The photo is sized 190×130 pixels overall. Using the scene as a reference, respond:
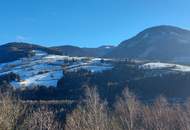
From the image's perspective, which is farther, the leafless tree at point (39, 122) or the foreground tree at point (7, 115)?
the leafless tree at point (39, 122)

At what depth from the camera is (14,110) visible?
186 feet

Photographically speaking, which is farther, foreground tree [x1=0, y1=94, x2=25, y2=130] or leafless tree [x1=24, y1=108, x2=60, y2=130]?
leafless tree [x1=24, y1=108, x2=60, y2=130]

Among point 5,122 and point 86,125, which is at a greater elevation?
point 5,122

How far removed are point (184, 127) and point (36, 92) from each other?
96.2 meters

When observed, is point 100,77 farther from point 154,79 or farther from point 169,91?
point 169,91

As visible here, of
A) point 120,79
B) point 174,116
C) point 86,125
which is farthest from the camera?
point 120,79

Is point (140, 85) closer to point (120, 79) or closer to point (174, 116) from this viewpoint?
point (120, 79)

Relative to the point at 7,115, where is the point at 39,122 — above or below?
below

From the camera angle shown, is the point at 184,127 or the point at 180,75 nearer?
the point at 184,127

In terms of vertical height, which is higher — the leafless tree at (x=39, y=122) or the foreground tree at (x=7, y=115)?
the foreground tree at (x=7, y=115)

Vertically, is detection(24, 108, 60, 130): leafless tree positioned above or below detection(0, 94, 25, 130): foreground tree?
below

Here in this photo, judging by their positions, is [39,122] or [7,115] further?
[39,122]

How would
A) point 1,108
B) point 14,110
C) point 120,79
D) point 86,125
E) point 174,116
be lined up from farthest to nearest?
point 120,79 → point 174,116 → point 86,125 → point 14,110 → point 1,108

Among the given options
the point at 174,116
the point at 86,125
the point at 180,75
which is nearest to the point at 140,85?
the point at 180,75
